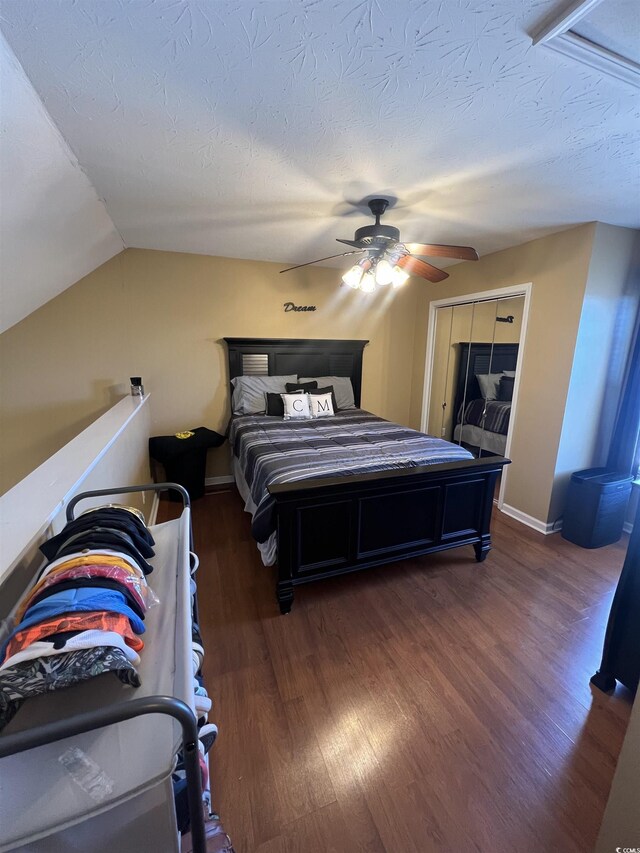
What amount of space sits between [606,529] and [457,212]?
264 cm

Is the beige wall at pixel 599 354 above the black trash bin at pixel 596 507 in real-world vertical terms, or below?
above

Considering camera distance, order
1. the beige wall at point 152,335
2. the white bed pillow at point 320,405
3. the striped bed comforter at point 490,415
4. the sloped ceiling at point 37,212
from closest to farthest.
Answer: the sloped ceiling at point 37,212 → the beige wall at point 152,335 → the striped bed comforter at point 490,415 → the white bed pillow at point 320,405

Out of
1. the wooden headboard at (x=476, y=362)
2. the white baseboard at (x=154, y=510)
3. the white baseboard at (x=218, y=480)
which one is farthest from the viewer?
Answer: the white baseboard at (x=218, y=480)

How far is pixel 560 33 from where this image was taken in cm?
107

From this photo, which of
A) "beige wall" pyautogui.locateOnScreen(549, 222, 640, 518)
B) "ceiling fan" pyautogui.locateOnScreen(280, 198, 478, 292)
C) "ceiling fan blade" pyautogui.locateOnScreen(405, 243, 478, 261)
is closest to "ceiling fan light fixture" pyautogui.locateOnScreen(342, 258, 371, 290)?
"ceiling fan" pyautogui.locateOnScreen(280, 198, 478, 292)

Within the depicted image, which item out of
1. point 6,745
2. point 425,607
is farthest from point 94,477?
point 425,607

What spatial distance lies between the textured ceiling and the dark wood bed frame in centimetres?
168

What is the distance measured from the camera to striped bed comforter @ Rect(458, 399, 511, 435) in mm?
3309

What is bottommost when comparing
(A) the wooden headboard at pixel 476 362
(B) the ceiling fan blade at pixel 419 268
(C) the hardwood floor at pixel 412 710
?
(C) the hardwood floor at pixel 412 710

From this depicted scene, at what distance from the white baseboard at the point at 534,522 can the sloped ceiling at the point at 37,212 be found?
397cm

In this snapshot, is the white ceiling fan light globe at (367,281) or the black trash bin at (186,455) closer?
the white ceiling fan light globe at (367,281)

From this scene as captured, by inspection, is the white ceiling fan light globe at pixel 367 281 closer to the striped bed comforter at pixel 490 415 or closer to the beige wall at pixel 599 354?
the beige wall at pixel 599 354

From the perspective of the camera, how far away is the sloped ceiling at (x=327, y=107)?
1.06m

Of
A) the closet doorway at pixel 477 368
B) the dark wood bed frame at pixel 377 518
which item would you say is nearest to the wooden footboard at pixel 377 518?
the dark wood bed frame at pixel 377 518
